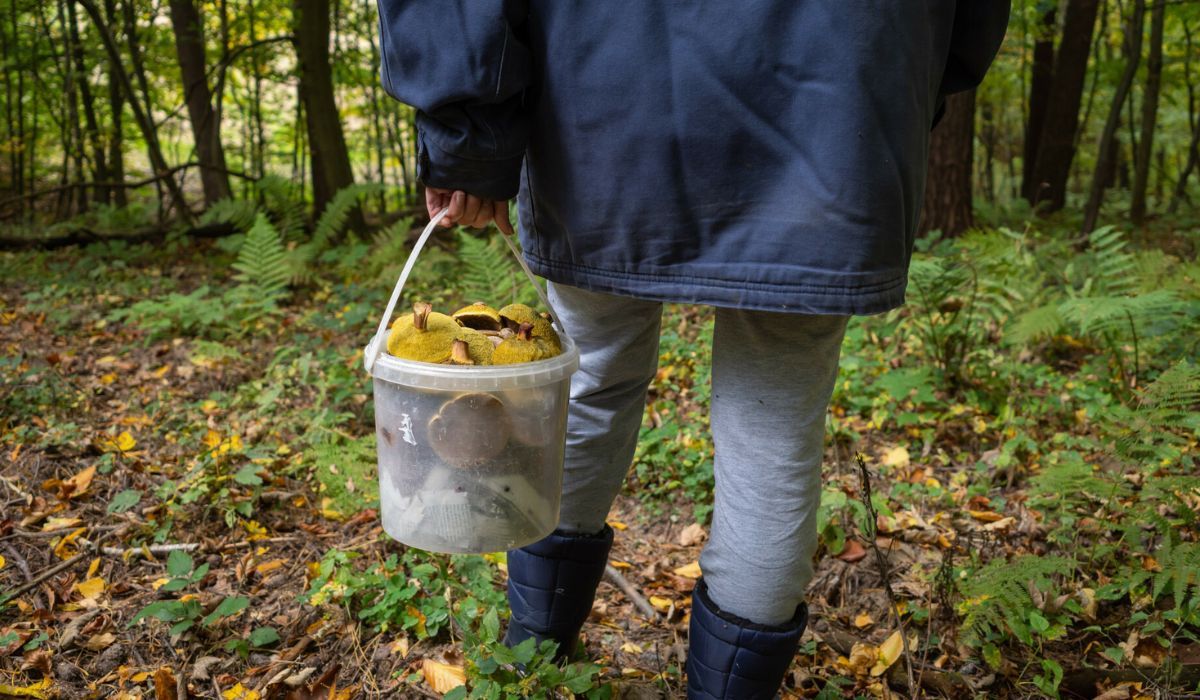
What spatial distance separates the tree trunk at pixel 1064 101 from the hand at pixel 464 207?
756 cm

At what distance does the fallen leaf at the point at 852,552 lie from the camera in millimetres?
2527

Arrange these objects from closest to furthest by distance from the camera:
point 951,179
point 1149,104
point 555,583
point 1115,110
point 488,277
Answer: point 555,583
point 488,277
point 951,179
point 1115,110
point 1149,104

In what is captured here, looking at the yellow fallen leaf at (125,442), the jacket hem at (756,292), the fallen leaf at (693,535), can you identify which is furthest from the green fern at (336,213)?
the jacket hem at (756,292)

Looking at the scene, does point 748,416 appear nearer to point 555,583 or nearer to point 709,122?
point 709,122

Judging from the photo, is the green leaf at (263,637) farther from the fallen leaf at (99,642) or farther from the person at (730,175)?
the person at (730,175)

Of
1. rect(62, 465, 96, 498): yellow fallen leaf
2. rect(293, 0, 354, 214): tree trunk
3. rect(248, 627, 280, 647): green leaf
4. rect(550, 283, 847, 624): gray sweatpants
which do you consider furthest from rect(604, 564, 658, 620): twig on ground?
rect(293, 0, 354, 214): tree trunk

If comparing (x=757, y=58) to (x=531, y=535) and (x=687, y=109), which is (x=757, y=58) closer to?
(x=687, y=109)

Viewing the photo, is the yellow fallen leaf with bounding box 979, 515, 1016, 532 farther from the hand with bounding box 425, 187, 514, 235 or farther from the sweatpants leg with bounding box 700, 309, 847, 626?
the hand with bounding box 425, 187, 514, 235

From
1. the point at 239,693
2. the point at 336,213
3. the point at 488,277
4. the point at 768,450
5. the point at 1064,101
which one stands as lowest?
the point at 239,693

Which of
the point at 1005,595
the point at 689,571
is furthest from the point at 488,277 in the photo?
the point at 1005,595

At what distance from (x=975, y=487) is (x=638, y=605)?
1329mm

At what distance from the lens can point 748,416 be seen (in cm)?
147

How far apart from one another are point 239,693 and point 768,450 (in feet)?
4.61

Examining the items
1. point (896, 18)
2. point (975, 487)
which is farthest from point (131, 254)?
point (896, 18)
